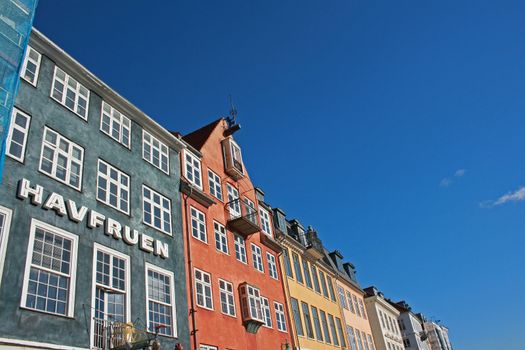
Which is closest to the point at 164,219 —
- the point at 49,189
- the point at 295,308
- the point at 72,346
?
the point at 49,189

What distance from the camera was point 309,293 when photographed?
3409 cm

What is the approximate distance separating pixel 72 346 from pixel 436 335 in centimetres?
8944

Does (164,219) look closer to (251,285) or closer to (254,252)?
(251,285)

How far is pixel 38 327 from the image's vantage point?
1322 cm

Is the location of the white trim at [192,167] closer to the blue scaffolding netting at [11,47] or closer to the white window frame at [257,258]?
the white window frame at [257,258]

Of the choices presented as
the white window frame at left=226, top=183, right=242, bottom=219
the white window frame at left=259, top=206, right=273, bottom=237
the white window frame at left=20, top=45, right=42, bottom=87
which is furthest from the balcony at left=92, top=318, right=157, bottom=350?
the white window frame at left=259, top=206, right=273, bottom=237

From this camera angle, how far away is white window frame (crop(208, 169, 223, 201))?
26.3 meters

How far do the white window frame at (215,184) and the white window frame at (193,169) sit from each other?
995 mm

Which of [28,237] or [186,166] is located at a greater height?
[186,166]

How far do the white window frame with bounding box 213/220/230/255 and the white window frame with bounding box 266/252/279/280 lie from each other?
522cm

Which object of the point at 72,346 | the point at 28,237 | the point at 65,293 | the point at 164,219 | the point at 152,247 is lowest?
the point at 72,346

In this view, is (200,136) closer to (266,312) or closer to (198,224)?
(198,224)

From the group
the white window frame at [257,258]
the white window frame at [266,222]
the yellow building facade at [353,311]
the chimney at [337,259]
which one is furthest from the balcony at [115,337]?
the chimney at [337,259]

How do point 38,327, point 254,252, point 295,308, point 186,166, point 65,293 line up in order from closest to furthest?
point 38,327 < point 65,293 < point 186,166 < point 254,252 < point 295,308
